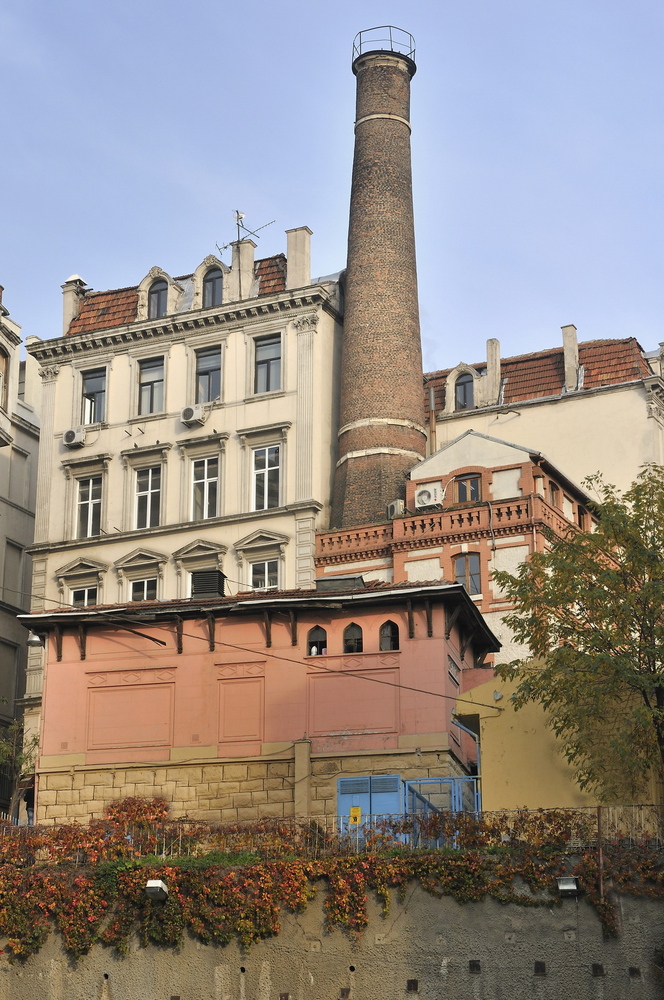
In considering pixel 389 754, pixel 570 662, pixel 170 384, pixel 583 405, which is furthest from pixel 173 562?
pixel 570 662

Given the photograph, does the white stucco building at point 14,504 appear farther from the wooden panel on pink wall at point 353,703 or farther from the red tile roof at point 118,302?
the wooden panel on pink wall at point 353,703

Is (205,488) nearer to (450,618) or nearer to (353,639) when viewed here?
(353,639)

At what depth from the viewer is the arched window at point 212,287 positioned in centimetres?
6000

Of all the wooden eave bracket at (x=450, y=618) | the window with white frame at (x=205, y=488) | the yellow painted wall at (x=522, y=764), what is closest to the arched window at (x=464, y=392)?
the window with white frame at (x=205, y=488)

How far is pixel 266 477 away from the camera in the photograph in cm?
5653

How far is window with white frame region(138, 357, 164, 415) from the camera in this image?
59875mm

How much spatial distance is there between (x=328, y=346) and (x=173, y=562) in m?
9.54

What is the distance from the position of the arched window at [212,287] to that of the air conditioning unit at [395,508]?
34.7ft

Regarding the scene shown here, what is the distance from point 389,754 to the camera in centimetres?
3825

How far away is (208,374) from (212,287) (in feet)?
11.2

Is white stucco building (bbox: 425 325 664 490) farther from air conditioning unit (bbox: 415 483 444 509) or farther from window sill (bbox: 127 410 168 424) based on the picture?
window sill (bbox: 127 410 168 424)

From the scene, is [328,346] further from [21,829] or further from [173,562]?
[21,829]

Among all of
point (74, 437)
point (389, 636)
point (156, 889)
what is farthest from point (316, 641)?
point (74, 437)

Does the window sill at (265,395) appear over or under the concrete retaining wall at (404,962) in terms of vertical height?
over
